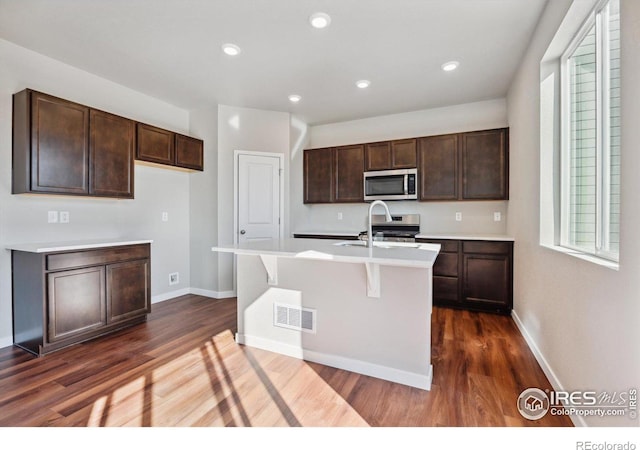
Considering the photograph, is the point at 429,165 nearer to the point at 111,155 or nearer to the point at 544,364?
the point at 544,364

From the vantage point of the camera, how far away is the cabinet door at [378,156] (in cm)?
423

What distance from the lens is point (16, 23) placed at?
7.72ft

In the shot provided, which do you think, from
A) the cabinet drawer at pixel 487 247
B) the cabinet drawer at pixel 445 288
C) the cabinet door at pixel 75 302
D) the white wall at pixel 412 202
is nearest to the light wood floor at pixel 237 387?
the cabinet door at pixel 75 302

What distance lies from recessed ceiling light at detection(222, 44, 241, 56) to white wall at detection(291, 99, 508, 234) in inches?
83.4

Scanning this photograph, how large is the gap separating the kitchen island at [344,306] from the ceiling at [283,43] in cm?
177

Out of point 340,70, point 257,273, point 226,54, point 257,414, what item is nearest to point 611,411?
point 257,414

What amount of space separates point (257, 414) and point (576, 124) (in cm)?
274

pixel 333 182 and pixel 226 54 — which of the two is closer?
pixel 226 54

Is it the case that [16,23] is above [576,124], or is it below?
above

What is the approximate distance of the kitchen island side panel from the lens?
6.47ft

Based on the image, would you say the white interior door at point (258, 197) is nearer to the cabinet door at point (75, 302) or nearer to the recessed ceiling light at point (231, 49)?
the recessed ceiling light at point (231, 49)

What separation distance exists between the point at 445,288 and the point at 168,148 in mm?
3844

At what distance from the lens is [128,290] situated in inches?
119
